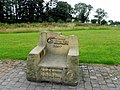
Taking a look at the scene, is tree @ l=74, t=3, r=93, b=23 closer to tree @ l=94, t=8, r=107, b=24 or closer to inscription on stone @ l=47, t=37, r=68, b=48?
tree @ l=94, t=8, r=107, b=24

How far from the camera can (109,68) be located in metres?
4.86

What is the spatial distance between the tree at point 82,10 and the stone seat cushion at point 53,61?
49957 mm

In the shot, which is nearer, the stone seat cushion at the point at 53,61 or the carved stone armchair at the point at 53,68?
the carved stone armchair at the point at 53,68

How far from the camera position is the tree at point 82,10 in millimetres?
53737

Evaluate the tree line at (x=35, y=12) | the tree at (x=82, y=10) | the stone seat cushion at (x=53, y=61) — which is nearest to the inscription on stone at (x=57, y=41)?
the stone seat cushion at (x=53, y=61)

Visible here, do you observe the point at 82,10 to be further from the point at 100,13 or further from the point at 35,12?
the point at 35,12

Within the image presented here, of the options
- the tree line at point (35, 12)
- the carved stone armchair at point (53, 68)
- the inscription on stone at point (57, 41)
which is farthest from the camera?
the tree line at point (35, 12)

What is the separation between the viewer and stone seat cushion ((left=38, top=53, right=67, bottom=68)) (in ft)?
12.2

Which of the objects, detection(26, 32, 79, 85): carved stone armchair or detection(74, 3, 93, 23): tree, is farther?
detection(74, 3, 93, 23): tree

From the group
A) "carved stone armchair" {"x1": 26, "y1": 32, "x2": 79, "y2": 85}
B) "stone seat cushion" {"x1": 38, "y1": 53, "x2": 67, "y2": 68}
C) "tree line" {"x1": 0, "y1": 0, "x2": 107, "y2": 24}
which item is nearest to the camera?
"carved stone armchair" {"x1": 26, "y1": 32, "x2": 79, "y2": 85}

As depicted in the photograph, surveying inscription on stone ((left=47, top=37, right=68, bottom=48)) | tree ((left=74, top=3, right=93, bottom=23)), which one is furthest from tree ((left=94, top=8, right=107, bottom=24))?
inscription on stone ((left=47, top=37, right=68, bottom=48))

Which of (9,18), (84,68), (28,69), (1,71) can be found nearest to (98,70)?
(84,68)

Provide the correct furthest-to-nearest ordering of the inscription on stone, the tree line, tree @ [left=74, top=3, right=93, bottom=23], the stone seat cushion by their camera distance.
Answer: tree @ [left=74, top=3, right=93, bottom=23], the tree line, the inscription on stone, the stone seat cushion

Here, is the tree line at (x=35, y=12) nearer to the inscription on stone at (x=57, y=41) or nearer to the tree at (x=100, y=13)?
the tree at (x=100, y=13)
